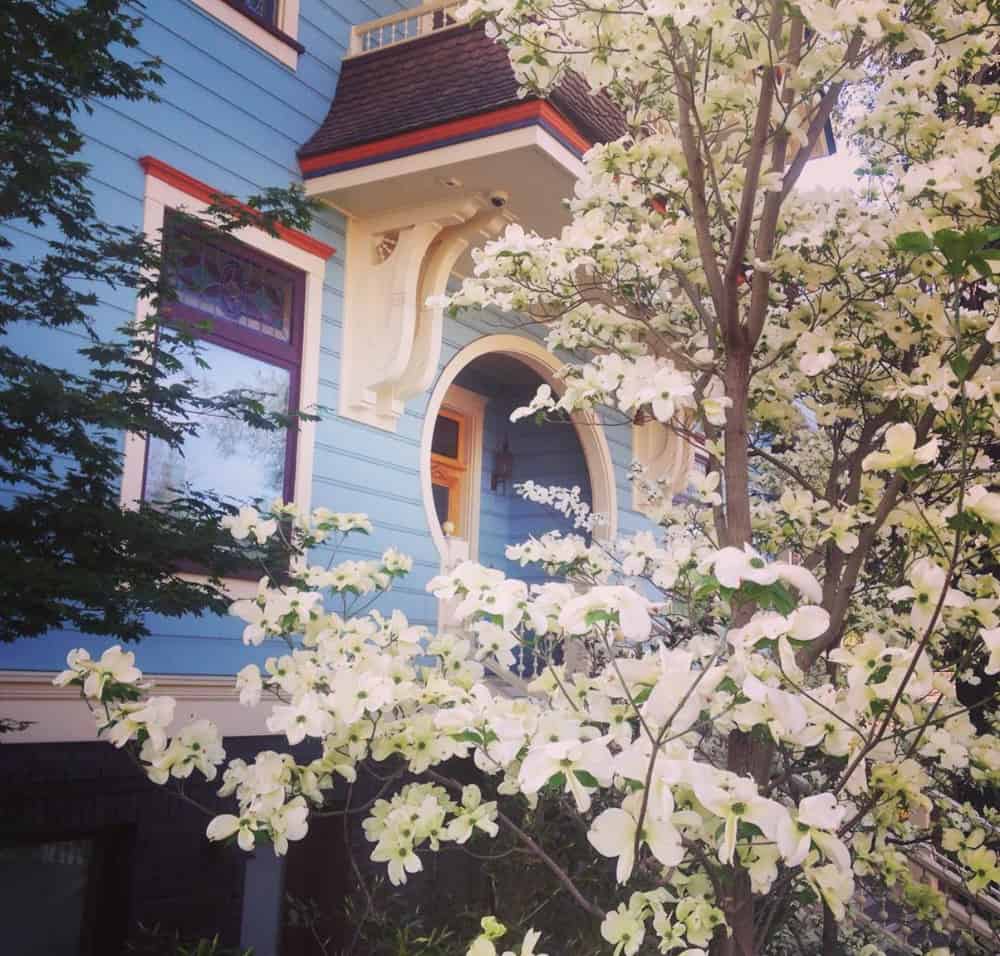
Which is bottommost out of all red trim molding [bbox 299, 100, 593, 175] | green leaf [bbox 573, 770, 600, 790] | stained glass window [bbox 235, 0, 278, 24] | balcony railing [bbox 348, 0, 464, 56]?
green leaf [bbox 573, 770, 600, 790]

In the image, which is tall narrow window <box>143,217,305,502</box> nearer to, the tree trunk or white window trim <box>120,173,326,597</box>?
white window trim <box>120,173,326,597</box>

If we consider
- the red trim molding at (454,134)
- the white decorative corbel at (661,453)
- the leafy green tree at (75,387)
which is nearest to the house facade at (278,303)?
the red trim molding at (454,134)

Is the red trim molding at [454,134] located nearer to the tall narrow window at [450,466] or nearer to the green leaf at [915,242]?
the tall narrow window at [450,466]

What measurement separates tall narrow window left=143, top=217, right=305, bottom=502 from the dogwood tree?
1.26 m

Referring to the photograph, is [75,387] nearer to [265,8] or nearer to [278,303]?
[278,303]

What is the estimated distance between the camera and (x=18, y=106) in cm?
242

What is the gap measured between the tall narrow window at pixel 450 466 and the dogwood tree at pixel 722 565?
13.1 ft

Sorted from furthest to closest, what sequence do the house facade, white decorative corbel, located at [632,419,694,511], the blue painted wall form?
white decorative corbel, located at [632,419,694,511] < the blue painted wall < the house facade

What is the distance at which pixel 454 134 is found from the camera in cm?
455

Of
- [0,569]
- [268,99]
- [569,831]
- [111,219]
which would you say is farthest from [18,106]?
[569,831]

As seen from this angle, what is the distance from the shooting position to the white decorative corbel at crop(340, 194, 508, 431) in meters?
5.07

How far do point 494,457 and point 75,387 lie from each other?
5.25m

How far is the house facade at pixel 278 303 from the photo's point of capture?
146 inches

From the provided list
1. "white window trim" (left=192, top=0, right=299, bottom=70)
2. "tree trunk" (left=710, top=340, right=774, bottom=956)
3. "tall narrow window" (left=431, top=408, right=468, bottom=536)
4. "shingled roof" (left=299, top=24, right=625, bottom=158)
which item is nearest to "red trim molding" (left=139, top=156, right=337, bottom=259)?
"shingled roof" (left=299, top=24, right=625, bottom=158)
